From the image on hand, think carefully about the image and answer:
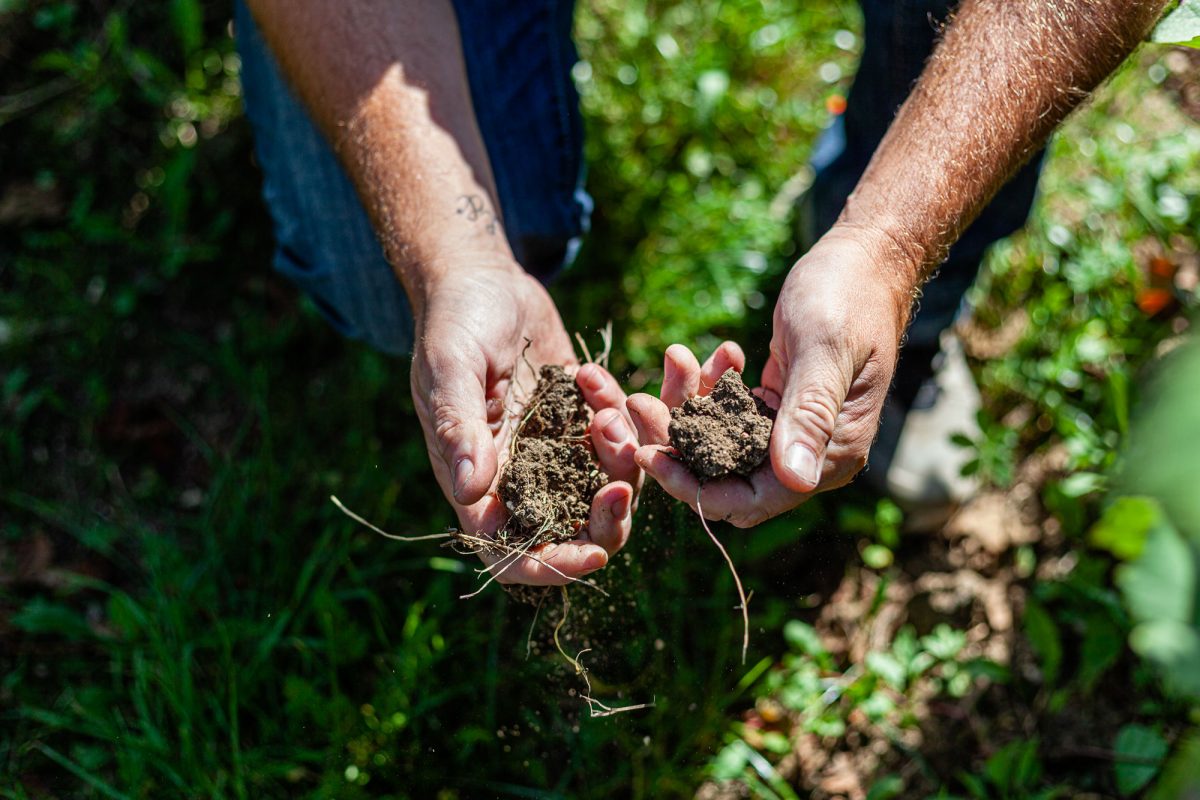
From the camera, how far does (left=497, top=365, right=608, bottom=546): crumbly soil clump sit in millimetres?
1620

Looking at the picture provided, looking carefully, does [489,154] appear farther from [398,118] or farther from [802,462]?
[802,462]

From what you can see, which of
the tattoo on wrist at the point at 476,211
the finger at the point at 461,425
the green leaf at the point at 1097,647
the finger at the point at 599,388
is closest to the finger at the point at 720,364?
the finger at the point at 599,388

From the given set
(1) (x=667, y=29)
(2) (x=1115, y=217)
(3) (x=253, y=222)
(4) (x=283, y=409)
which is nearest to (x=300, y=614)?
(4) (x=283, y=409)

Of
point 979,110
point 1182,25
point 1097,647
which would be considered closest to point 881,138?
point 979,110

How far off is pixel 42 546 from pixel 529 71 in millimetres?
1879

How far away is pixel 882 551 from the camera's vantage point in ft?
7.82

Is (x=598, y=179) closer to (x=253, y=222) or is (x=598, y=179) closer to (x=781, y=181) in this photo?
(x=781, y=181)

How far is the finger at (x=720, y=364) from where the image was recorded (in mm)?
1727

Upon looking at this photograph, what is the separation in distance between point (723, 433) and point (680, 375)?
0.67ft

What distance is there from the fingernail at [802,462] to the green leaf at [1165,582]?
50 centimetres

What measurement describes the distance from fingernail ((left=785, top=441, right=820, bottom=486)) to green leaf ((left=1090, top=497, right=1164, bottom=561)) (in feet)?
3.65

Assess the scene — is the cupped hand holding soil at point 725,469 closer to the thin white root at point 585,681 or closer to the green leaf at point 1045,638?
the thin white root at point 585,681

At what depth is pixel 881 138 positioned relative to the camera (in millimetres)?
2223

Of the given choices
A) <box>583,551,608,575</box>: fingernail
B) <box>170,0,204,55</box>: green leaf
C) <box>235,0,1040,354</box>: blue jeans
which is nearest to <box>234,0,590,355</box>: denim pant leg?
<box>235,0,1040,354</box>: blue jeans
